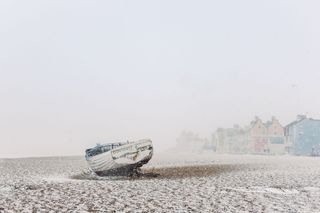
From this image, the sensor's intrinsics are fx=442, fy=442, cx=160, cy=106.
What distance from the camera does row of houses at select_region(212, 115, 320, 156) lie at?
423 ft

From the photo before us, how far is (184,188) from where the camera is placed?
31516 millimetres

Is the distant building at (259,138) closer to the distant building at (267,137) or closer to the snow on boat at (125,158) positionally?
the distant building at (267,137)

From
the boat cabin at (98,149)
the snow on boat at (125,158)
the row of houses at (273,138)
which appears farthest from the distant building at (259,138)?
the snow on boat at (125,158)

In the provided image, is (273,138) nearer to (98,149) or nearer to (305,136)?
(305,136)

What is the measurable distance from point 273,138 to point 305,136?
14.8 m

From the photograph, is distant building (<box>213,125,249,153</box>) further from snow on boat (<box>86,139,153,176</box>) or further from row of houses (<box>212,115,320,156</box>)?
snow on boat (<box>86,139,153,176</box>)

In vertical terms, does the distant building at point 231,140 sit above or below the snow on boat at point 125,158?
above

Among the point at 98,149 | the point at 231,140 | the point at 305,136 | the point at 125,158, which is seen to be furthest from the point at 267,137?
the point at 125,158

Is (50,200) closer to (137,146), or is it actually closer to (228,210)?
(228,210)

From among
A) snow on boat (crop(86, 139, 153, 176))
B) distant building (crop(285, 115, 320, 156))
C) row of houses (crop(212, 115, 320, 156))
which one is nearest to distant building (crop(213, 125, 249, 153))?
row of houses (crop(212, 115, 320, 156))

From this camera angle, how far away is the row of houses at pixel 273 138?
128875mm

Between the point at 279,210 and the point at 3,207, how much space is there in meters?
13.9

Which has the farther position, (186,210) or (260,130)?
(260,130)

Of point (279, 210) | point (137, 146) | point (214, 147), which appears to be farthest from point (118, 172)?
point (214, 147)
